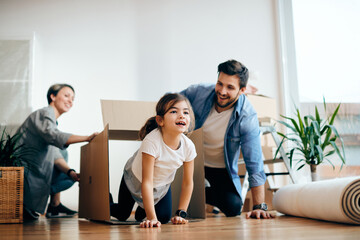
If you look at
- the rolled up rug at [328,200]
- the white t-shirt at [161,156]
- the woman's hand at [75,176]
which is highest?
the white t-shirt at [161,156]

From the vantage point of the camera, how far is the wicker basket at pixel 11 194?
6.83ft

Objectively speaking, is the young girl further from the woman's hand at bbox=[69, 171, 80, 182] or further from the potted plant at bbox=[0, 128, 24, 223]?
the woman's hand at bbox=[69, 171, 80, 182]

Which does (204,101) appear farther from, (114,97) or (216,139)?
(114,97)

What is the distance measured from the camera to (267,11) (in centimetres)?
403

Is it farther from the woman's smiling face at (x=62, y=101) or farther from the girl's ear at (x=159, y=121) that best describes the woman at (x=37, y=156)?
the girl's ear at (x=159, y=121)

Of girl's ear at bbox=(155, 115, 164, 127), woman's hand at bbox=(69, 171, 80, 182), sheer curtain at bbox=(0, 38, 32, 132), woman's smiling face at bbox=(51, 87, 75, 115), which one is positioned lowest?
woman's hand at bbox=(69, 171, 80, 182)

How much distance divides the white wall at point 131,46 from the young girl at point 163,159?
182 centimetres

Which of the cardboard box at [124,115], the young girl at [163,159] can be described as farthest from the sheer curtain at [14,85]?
the young girl at [163,159]

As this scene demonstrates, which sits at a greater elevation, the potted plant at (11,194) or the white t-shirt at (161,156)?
the white t-shirt at (161,156)

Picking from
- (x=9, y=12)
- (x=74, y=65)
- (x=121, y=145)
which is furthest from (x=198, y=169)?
(x=9, y=12)

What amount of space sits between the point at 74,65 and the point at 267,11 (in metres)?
1.92

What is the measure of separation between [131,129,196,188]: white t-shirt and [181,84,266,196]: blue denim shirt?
425 mm

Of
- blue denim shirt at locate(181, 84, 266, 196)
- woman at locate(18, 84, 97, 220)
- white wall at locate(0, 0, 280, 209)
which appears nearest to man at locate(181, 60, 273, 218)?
blue denim shirt at locate(181, 84, 266, 196)

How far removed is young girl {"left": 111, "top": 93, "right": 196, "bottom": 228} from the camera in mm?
1649
